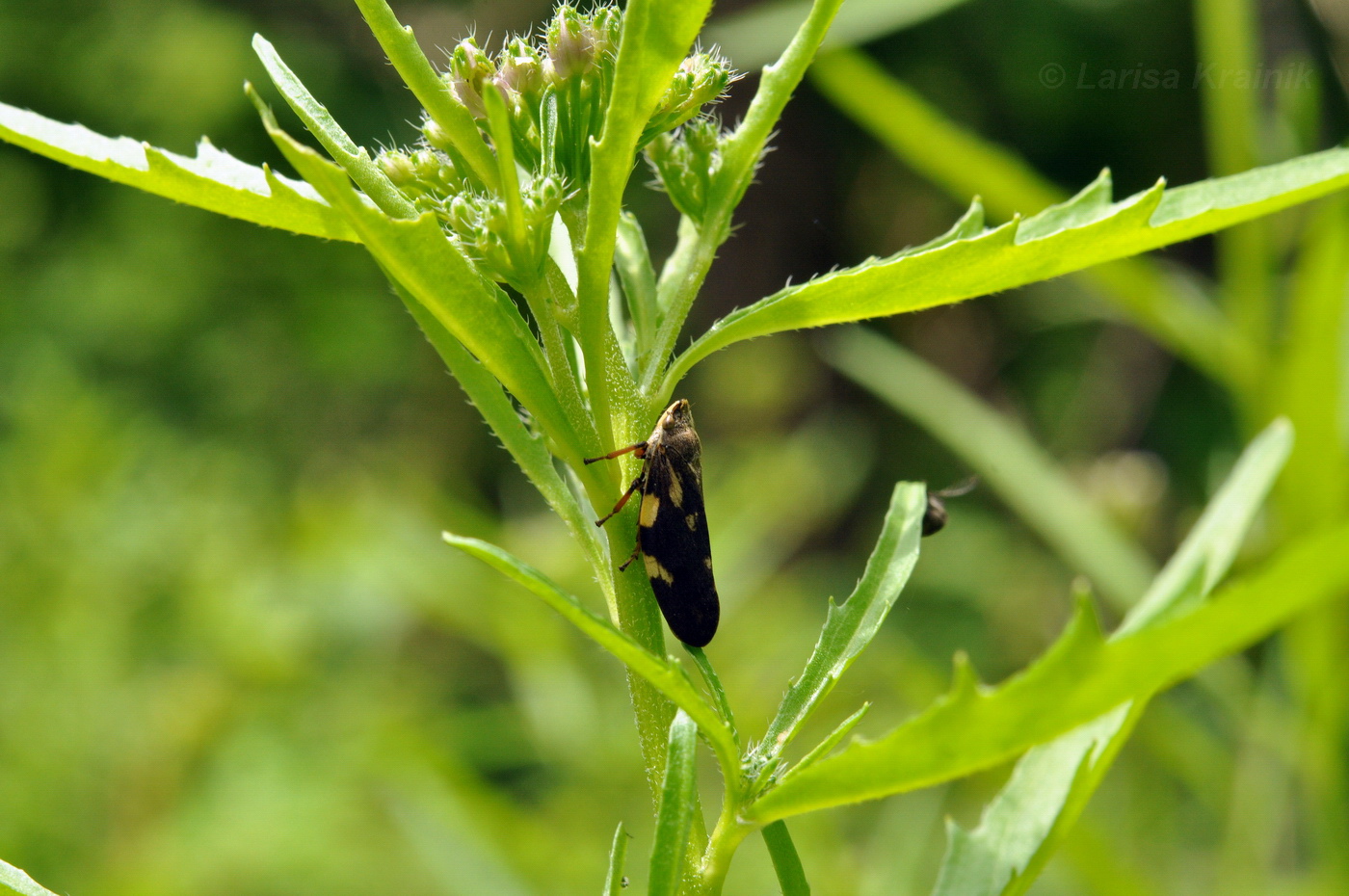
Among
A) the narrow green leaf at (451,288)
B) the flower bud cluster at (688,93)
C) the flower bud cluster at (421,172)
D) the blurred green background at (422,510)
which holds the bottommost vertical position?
the narrow green leaf at (451,288)

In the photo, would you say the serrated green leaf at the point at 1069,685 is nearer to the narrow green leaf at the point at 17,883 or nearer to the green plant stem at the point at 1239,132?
the narrow green leaf at the point at 17,883

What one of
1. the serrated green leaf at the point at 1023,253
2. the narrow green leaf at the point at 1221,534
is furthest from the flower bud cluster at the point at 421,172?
the narrow green leaf at the point at 1221,534

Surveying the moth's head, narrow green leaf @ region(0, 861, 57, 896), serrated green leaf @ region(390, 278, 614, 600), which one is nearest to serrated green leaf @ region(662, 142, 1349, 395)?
serrated green leaf @ region(390, 278, 614, 600)

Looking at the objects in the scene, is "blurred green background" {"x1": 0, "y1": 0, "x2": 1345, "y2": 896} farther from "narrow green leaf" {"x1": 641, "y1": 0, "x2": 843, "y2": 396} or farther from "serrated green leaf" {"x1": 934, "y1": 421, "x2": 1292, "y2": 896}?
"narrow green leaf" {"x1": 641, "y1": 0, "x2": 843, "y2": 396}

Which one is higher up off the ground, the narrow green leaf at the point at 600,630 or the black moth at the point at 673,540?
the black moth at the point at 673,540

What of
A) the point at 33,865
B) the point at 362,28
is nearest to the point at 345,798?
the point at 33,865

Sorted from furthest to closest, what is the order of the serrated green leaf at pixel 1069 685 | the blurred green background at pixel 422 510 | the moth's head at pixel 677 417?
the blurred green background at pixel 422 510 → the moth's head at pixel 677 417 → the serrated green leaf at pixel 1069 685

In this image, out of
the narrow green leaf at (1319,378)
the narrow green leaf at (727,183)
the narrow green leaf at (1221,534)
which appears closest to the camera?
the narrow green leaf at (727,183)
